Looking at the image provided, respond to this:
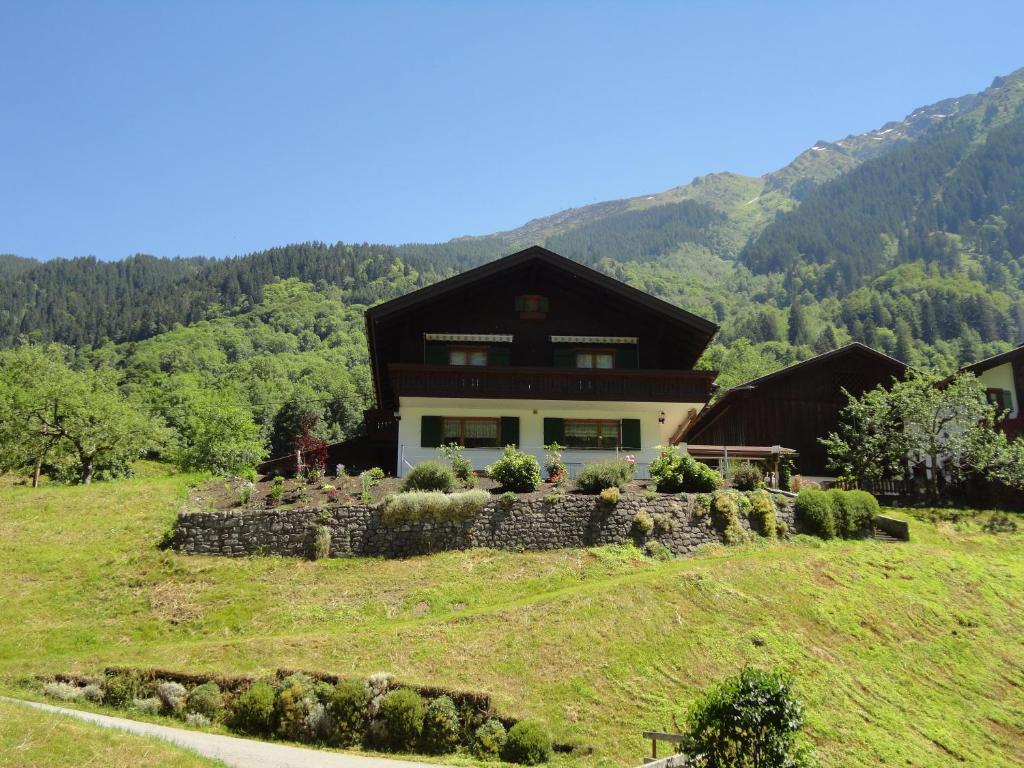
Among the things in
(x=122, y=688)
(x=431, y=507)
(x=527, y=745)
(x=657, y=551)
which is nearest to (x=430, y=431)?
(x=431, y=507)

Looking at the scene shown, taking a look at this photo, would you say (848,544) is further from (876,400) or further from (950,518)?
(876,400)

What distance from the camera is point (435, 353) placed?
32.3 meters

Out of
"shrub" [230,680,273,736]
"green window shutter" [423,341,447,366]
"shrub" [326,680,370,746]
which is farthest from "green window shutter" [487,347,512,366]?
"shrub" [230,680,273,736]

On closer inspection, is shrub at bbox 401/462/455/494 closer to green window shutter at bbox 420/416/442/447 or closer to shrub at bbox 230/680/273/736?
green window shutter at bbox 420/416/442/447

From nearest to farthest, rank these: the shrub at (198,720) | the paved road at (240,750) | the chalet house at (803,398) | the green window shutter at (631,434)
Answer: the paved road at (240,750) < the shrub at (198,720) < the green window shutter at (631,434) < the chalet house at (803,398)

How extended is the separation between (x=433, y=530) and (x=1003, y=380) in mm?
28093

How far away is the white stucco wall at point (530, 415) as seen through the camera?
2996 cm

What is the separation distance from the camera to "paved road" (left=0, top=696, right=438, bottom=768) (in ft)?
43.3

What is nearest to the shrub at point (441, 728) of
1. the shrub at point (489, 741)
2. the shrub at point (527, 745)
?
the shrub at point (489, 741)

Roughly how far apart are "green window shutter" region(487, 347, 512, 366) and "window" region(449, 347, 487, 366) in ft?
0.63

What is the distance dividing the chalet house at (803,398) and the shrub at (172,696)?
997 inches

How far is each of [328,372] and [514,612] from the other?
81.8 metres

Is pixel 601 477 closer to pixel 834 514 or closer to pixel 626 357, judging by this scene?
pixel 834 514

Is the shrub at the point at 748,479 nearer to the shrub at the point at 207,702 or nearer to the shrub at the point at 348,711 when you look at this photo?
the shrub at the point at 348,711
